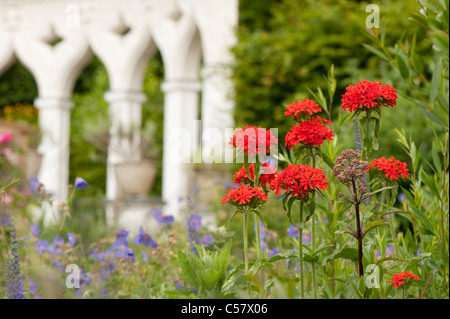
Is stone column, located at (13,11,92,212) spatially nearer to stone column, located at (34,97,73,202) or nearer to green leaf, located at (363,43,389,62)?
stone column, located at (34,97,73,202)

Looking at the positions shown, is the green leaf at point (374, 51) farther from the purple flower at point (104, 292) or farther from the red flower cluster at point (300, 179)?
the purple flower at point (104, 292)

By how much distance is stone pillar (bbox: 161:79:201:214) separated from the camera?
9.62 meters

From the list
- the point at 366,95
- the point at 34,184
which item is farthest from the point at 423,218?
the point at 34,184

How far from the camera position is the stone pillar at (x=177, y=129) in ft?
31.6

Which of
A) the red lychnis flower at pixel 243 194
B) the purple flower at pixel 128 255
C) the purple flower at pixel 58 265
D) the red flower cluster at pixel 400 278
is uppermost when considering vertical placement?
the red lychnis flower at pixel 243 194

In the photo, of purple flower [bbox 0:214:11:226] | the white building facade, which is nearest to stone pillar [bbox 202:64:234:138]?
the white building facade

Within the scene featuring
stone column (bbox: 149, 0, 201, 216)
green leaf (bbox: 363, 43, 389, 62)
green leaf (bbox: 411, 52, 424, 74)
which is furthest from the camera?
stone column (bbox: 149, 0, 201, 216)

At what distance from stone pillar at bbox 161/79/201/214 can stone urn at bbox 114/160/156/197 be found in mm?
285

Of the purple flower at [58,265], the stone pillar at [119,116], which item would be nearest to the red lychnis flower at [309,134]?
the purple flower at [58,265]

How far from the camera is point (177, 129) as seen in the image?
9.77 metres

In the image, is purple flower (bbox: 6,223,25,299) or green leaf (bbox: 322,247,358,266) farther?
purple flower (bbox: 6,223,25,299)

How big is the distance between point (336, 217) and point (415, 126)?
4818mm

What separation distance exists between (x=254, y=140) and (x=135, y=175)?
8364 mm

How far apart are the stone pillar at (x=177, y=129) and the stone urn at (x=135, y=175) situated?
0.94 ft
